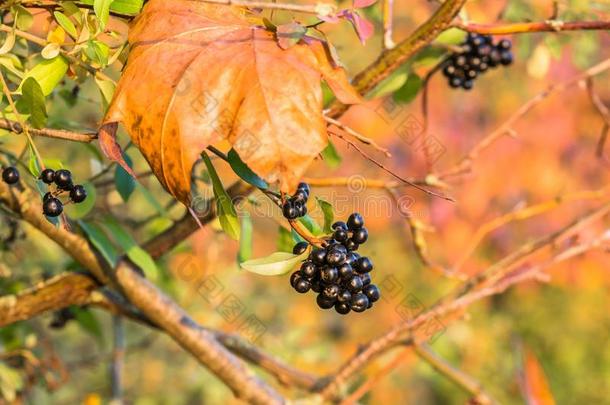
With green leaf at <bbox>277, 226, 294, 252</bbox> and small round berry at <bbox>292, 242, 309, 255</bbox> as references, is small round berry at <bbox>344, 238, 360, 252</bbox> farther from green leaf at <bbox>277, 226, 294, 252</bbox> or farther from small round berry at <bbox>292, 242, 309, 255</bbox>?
green leaf at <bbox>277, 226, 294, 252</bbox>

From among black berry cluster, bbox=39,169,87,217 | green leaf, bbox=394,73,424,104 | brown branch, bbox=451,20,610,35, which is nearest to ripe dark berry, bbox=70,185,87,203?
black berry cluster, bbox=39,169,87,217

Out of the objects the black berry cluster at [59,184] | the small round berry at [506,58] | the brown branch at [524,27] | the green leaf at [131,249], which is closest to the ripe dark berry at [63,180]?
the black berry cluster at [59,184]

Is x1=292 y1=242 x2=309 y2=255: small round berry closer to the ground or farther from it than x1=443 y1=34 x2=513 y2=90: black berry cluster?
farther from it

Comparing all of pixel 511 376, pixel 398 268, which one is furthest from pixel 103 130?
pixel 398 268

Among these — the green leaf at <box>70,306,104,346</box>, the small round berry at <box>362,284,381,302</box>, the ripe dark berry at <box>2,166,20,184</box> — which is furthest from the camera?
the green leaf at <box>70,306,104,346</box>

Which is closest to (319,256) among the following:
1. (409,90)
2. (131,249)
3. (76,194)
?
(76,194)

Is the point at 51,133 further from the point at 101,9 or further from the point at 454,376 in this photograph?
the point at 454,376

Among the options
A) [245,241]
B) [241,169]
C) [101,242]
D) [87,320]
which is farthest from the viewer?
[87,320]

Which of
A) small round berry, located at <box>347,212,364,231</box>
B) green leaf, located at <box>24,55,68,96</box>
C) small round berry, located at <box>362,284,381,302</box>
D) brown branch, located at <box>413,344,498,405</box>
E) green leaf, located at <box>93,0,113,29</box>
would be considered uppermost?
green leaf, located at <box>93,0,113,29</box>
